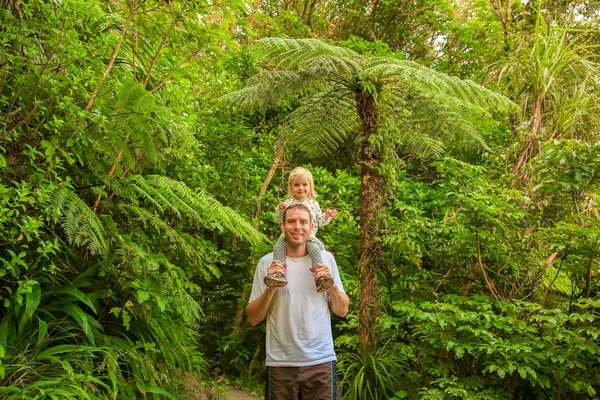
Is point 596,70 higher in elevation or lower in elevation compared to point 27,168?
higher

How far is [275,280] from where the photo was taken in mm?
2082

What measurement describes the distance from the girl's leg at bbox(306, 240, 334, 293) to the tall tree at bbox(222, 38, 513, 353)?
2.18 m

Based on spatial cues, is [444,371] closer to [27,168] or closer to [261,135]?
[27,168]

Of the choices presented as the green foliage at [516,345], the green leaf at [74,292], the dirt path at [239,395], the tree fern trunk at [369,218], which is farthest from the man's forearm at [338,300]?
the dirt path at [239,395]

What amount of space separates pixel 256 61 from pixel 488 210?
4.62 m

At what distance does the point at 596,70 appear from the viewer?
5324 mm

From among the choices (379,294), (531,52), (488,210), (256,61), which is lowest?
(379,294)

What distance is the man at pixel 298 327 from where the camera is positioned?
7.16 feet

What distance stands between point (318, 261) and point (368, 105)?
257cm

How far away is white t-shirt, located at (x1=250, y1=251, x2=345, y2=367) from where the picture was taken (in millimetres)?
2184

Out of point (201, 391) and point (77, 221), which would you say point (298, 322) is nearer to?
point (77, 221)

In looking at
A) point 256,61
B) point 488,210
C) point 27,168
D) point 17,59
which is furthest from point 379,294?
point 256,61

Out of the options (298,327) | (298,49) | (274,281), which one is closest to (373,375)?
(298,327)

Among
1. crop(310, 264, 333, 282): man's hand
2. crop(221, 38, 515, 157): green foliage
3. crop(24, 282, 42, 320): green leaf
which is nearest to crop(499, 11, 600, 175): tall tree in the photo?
crop(221, 38, 515, 157): green foliage
